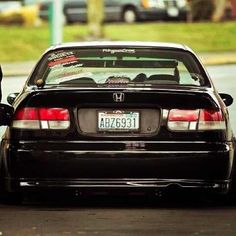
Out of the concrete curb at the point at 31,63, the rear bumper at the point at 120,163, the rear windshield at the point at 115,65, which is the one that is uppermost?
the rear windshield at the point at 115,65

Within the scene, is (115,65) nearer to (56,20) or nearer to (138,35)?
(56,20)

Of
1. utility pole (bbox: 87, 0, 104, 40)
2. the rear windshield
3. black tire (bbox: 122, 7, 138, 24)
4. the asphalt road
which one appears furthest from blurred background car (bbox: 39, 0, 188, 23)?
the asphalt road

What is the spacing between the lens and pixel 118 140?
330 inches

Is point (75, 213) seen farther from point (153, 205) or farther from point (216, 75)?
point (216, 75)

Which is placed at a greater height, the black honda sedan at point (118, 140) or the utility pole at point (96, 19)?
the black honda sedan at point (118, 140)

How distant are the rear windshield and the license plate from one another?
2.32 ft

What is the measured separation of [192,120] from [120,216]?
0.91m

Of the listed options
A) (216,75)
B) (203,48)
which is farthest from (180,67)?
(203,48)

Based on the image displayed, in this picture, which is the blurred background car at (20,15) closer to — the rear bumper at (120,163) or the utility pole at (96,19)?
the utility pole at (96,19)

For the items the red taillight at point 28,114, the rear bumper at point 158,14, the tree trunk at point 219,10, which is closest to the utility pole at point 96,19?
the rear bumper at point 158,14

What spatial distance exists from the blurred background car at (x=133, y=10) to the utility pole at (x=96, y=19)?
3.03 meters

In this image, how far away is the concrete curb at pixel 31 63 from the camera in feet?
93.1

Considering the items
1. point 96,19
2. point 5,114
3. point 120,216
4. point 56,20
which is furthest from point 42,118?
point 96,19

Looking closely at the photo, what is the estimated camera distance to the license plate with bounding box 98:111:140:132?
8.42 metres
